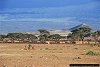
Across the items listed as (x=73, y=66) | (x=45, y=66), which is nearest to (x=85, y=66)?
(x=73, y=66)

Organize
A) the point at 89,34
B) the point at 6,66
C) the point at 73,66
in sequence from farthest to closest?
the point at 89,34
the point at 6,66
the point at 73,66

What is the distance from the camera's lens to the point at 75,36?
103312mm

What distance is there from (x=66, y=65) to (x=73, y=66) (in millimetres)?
6079

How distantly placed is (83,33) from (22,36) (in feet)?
52.5

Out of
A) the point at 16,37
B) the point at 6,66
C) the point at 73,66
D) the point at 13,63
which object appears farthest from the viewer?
the point at 16,37

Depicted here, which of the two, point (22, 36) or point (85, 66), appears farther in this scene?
point (22, 36)

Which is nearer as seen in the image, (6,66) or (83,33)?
(6,66)

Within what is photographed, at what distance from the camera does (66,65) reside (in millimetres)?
24266

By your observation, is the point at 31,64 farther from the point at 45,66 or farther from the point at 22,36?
the point at 22,36

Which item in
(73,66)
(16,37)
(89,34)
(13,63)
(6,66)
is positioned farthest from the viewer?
(89,34)

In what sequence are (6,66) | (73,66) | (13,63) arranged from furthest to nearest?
(13,63) → (6,66) → (73,66)

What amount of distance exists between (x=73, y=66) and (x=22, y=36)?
287 ft

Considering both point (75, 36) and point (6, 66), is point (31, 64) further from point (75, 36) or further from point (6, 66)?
point (75, 36)

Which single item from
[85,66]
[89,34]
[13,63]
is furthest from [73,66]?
[89,34]
